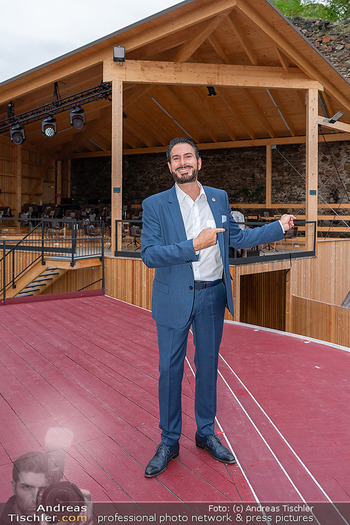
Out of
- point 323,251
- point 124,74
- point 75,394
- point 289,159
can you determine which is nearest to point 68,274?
point 124,74

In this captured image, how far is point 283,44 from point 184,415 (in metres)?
8.30

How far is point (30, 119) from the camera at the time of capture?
1169 centimetres

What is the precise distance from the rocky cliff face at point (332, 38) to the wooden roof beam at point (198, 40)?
7.64 m

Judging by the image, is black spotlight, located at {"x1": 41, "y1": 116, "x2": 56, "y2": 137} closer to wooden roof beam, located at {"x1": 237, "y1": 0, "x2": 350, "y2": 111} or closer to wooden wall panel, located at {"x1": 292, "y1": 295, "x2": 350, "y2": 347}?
wooden roof beam, located at {"x1": 237, "y1": 0, "x2": 350, "y2": 111}

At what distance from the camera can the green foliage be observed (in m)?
23.9

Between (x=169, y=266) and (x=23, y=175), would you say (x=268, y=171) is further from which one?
(x=169, y=266)

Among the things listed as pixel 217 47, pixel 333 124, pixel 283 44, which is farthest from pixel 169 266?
pixel 333 124

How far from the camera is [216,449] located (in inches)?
93.3

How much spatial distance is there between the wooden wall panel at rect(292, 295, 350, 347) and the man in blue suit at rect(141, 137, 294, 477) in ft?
19.0

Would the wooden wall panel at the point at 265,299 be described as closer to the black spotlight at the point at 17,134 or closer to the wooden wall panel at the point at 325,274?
the wooden wall panel at the point at 325,274

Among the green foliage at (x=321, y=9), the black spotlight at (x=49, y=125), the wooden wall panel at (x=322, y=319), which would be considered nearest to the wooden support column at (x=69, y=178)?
the black spotlight at (x=49, y=125)

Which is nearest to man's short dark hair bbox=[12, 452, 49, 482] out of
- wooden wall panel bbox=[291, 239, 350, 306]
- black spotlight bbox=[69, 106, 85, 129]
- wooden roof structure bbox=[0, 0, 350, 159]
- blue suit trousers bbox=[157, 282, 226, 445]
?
blue suit trousers bbox=[157, 282, 226, 445]

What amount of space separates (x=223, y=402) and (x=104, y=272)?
5.62 metres

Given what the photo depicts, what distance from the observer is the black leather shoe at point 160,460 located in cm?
222
